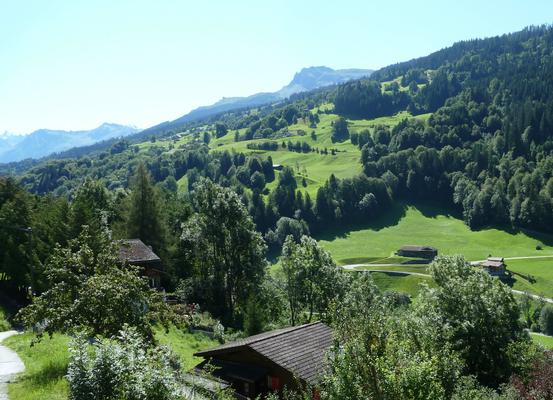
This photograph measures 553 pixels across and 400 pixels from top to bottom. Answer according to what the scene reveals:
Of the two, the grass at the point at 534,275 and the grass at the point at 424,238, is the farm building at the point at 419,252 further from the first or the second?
the grass at the point at 534,275

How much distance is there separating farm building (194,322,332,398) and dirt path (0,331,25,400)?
7909 millimetres

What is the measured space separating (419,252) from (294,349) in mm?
114203

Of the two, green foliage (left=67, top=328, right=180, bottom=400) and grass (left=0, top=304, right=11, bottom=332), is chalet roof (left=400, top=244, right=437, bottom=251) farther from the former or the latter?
green foliage (left=67, top=328, right=180, bottom=400)

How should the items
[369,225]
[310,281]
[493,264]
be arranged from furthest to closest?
[369,225]
[493,264]
[310,281]

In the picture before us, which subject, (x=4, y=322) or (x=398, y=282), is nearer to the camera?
(x=4, y=322)

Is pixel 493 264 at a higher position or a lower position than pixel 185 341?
lower

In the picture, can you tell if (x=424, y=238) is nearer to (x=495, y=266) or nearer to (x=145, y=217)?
(x=495, y=266)

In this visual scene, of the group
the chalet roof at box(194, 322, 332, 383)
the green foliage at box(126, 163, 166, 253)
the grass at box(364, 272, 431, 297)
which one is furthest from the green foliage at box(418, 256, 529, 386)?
the grass at box(364, 272, 431, 297)

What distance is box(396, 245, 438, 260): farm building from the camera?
438 feet

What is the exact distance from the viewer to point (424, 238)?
499ft

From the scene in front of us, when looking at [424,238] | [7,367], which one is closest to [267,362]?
[7,367]

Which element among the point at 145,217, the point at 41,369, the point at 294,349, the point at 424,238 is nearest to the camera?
the point at 41,369

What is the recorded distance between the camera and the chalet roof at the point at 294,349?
81.9ft

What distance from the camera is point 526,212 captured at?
5910 inches
